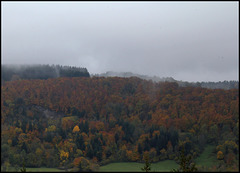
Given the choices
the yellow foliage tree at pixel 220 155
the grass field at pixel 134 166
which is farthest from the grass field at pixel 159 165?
the yellow foliage tree at pixel 220 155

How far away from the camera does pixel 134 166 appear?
185 metres

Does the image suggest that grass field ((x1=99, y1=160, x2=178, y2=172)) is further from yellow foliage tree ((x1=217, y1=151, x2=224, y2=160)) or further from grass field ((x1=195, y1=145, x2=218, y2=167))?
yellow foliage tree ((x1=217, y1=151, x2=224, y2=160))

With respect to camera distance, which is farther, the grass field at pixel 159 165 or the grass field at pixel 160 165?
the grass field at pixel 160 165

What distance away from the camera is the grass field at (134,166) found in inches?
6875

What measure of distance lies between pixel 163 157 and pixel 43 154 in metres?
81.1

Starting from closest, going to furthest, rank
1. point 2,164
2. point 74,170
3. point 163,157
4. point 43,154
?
point 2,164, point 74,170, point 43,154, point 163,157

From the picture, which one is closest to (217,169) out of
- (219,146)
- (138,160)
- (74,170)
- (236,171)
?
(236,171)

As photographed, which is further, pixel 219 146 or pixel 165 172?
pixel 219 146

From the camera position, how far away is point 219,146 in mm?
196625

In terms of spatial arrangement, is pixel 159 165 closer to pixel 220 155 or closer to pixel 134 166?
pixel 134 166

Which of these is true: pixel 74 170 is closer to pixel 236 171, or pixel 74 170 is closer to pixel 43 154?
pixel 43 154

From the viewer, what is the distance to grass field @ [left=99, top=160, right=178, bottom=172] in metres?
175

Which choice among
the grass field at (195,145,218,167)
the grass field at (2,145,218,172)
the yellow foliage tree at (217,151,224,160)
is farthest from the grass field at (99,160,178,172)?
the yellow foliage tree at (217,151,224,160)

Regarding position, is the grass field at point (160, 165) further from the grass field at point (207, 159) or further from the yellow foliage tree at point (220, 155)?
the yellow foliage tree at point (220, 155)
